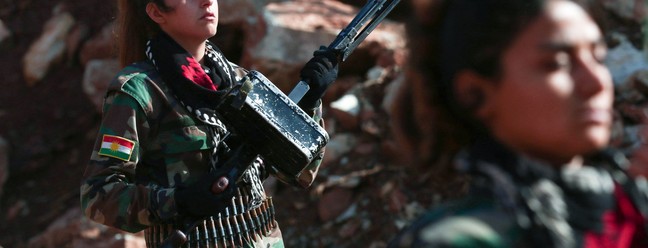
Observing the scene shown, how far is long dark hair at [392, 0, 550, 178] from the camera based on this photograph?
148 centimetres

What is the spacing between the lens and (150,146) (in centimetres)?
272

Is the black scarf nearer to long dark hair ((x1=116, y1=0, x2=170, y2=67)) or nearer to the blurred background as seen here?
long dark hair ((x1=116, y1=0, x2=170, y2=67))

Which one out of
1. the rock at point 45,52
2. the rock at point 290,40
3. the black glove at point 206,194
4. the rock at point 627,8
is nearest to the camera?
the black glove at point 206,194

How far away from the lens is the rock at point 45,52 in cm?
718

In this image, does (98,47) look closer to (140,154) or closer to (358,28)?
(358,28)

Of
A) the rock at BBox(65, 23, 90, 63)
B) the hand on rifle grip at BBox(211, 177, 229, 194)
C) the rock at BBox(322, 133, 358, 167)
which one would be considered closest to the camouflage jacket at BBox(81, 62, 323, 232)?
the hand on rifle grip at BBox(211, 177, 229, 194)

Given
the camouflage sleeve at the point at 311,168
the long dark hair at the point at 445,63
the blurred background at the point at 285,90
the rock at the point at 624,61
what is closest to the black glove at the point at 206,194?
the camouflage sleeve at the point at 311,168

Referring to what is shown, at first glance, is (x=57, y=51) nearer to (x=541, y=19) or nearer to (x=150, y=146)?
(x=150, y=146)

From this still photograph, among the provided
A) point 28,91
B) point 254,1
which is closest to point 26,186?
point 28,91

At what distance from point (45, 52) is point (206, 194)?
492 cm

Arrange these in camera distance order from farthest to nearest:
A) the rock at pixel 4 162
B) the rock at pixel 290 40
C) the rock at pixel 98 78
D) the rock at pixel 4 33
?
1. the rock at pixel 4 33
2. the rock at pixel 98 78
3. the rock at pixel 4 162
4. the rock at pixel 290 40

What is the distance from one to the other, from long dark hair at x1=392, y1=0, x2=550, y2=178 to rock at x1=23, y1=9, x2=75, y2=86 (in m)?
5.81

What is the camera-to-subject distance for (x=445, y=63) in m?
1.55

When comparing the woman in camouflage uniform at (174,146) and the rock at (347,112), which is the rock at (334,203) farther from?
the woman in camouflage uniform at (174,146)
